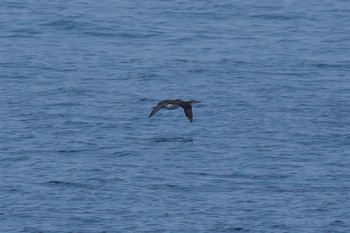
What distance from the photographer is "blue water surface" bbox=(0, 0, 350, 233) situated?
2917cm

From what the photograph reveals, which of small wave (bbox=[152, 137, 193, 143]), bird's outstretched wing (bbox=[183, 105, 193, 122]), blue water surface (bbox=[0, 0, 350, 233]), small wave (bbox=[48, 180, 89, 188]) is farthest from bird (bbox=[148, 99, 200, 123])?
small wave (bbox=[48, 180, 89, 188])

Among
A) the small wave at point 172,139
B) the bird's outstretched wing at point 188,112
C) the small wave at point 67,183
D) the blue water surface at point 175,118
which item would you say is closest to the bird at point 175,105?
the bird's outstretched wing at point 188,112

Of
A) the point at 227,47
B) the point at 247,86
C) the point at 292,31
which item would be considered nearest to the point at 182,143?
the point at 247,86

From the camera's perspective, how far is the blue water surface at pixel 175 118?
29172mm

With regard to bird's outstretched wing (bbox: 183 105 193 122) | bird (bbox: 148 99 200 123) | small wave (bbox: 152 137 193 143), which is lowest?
small wave (bbox: 152 137 193 143)

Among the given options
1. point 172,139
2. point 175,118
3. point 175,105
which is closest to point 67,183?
point 175,105

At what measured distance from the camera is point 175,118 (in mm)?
37406

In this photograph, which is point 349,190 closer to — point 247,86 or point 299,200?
point 299,200

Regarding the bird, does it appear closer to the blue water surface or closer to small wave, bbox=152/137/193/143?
the blue water surface

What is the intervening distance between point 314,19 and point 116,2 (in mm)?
9185

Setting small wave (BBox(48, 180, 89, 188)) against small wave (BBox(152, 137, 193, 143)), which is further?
small wave (BBox(152, 137, 193, 143))

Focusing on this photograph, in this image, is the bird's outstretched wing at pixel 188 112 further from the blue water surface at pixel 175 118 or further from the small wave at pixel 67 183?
the small wave at pixel 67 183

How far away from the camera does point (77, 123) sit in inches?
1432

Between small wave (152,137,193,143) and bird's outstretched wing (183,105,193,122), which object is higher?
bird's outstretched wing (183,105,193,122)
